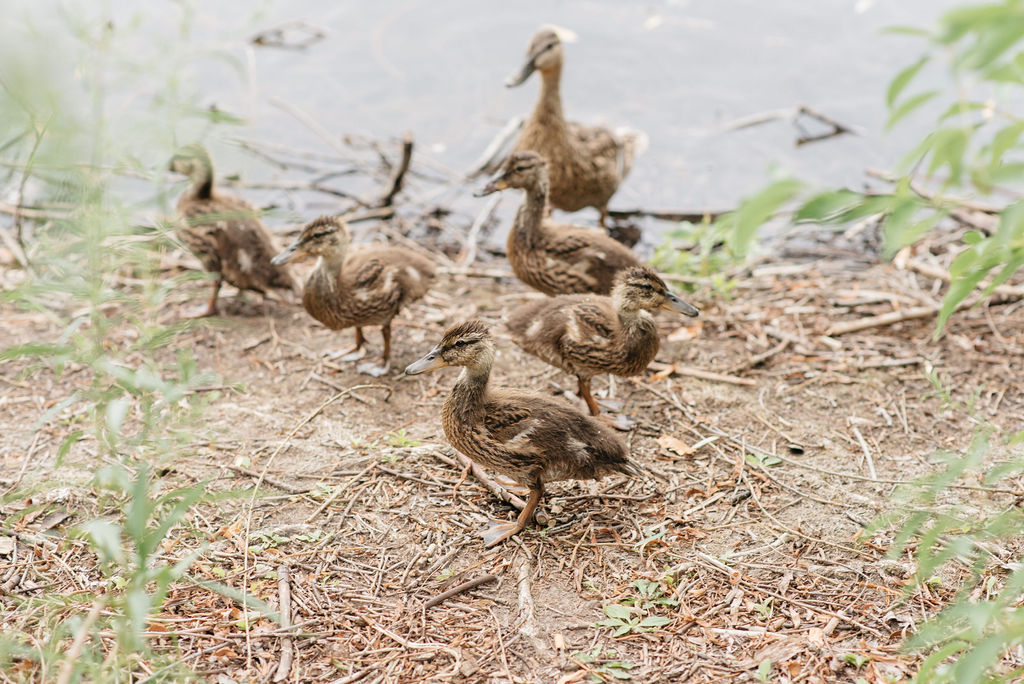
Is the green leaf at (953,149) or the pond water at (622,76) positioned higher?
the green leaf at (953,149)

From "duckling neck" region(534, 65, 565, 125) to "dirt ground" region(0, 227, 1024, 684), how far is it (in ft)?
5.56

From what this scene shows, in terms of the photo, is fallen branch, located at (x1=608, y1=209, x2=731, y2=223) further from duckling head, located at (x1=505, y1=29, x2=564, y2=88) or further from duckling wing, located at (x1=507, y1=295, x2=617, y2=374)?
duckling wing, located at (x1=507, y1=295, x2=617, y2=374)

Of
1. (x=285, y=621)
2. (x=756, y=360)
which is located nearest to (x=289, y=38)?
(x=756, y=360)

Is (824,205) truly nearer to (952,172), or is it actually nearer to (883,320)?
(952,172)

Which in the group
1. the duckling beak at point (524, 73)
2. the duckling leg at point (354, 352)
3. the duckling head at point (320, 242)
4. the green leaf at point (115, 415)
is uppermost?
the green leaf at point (115, 415)

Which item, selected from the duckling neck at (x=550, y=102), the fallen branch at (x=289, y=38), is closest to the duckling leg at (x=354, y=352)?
the duckling neck at (x=550, y=102)

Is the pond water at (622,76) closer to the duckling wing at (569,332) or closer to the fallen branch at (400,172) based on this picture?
the fallen branch at (400,172)

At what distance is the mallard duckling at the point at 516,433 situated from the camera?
350 cm

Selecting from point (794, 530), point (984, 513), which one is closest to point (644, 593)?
point (794, 530)

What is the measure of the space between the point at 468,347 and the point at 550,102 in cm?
308

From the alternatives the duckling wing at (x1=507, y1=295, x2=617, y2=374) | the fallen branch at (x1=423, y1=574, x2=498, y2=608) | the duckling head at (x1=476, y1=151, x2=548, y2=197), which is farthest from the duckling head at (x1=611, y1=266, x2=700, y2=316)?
→ the fallen branch at (x1=423, y1=574, x2=498, y2=608)

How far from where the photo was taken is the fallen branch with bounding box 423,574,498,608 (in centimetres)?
313

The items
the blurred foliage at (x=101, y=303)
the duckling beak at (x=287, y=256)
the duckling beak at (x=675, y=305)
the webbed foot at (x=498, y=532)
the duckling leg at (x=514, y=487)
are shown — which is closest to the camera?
the blurred foliage at (x=101, y=303)

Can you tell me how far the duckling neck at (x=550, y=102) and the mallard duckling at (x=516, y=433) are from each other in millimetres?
2865
